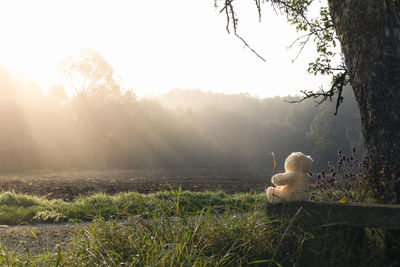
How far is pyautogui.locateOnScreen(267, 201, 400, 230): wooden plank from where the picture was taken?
3.07 metres

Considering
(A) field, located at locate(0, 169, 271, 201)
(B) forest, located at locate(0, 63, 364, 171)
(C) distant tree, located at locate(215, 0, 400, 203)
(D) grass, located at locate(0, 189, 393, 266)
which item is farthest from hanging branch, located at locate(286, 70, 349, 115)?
(B) forest, located at locate(0, 63, 364, 171)

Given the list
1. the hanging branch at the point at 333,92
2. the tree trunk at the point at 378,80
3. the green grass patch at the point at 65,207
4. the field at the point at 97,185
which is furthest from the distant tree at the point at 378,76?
the field at the point at 97,185

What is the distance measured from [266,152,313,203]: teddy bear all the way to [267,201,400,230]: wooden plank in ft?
0.52

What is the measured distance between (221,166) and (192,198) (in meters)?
40.0

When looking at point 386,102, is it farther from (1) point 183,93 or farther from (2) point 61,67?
(1) point 183,93

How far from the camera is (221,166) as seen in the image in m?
49.3

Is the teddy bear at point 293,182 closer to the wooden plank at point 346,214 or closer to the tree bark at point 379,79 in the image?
the wooden plank at point 346,214

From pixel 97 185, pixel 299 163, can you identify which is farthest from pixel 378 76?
pixel 97 185

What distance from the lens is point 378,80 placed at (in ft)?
12.6

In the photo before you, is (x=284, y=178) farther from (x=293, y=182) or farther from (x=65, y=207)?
(x=65, y=207)

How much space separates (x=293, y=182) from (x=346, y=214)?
748mm

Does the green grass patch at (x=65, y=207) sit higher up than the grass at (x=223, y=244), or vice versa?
the grass at (x=223, y=244)

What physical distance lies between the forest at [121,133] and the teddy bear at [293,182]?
58.0 feet

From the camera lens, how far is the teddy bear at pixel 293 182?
3836 mm
